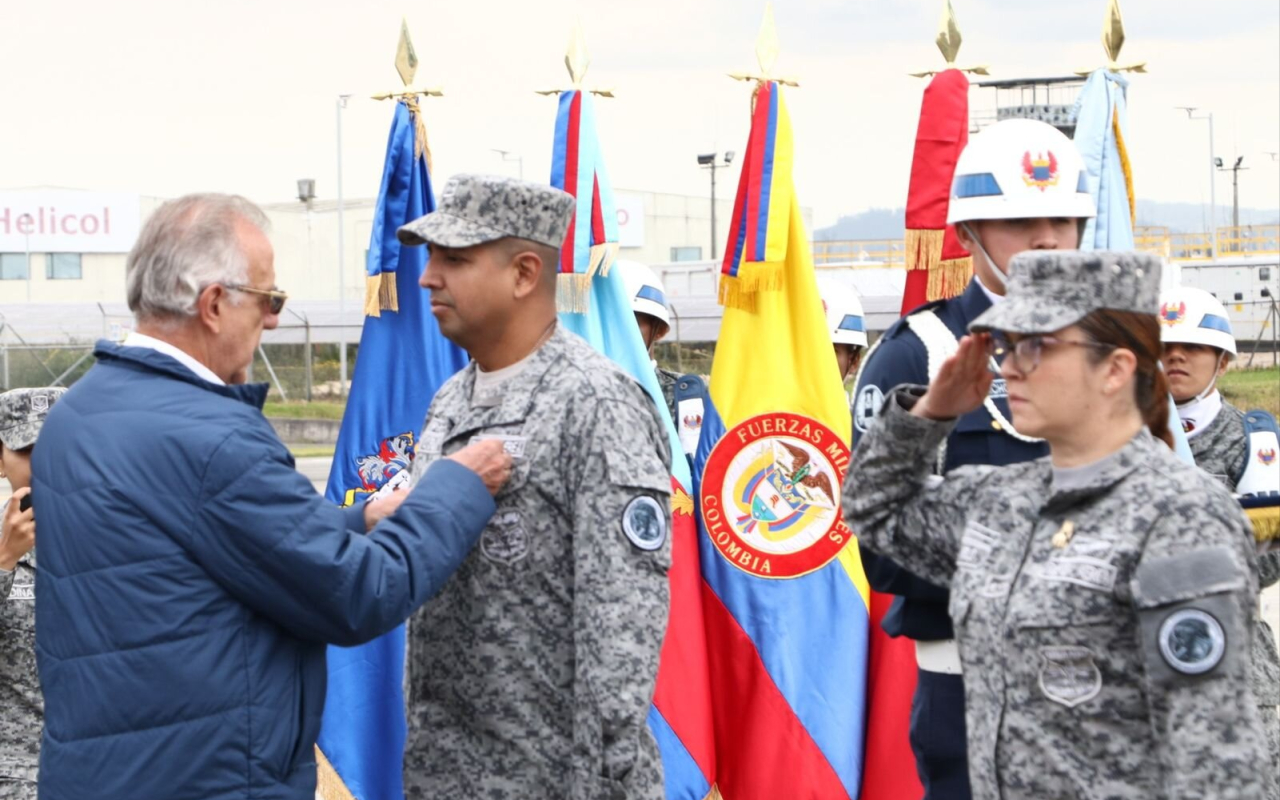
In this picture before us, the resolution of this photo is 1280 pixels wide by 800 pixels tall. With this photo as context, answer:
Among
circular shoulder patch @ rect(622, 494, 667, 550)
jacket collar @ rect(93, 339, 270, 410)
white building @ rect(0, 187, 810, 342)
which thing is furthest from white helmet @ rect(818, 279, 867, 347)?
white building @ rect(0, 187, 810, 342)

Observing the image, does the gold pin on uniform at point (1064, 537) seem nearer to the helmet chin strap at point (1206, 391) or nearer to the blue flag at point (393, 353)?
the helmet chin strap at point (1206, 391)

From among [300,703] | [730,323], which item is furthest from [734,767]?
[300,703]

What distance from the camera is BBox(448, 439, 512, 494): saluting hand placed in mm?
3105

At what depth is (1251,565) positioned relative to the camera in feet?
7.96

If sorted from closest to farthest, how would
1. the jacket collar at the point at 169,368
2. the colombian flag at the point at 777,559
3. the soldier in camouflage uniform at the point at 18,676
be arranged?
the jacket collar at the point at 169,368
the soldier in camouflage uniform at the point at 18,676
the colombian flag at the point at 777,559

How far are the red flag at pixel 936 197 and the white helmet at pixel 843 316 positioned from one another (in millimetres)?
1150

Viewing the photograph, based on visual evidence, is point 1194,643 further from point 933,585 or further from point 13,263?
point 13,263

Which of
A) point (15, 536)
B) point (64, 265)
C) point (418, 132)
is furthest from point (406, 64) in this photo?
point (64, 265)

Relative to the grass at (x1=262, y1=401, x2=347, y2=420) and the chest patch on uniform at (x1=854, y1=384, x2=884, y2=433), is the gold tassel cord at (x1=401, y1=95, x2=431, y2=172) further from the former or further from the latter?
the grass at (x1=262, y1=401, x2=347, y2=420)

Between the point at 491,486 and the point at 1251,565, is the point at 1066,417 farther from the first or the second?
the point at 491,486

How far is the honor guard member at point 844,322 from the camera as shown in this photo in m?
6.68

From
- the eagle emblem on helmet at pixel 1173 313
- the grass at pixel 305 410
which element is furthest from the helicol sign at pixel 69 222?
the eagle emblem on helmet at pixel 1173 313

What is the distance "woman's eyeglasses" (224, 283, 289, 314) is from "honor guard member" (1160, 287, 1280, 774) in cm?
257

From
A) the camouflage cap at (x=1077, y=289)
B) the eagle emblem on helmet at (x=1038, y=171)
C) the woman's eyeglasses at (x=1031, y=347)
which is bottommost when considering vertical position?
the woman's eyeglasses at (x=1031, y=347)
